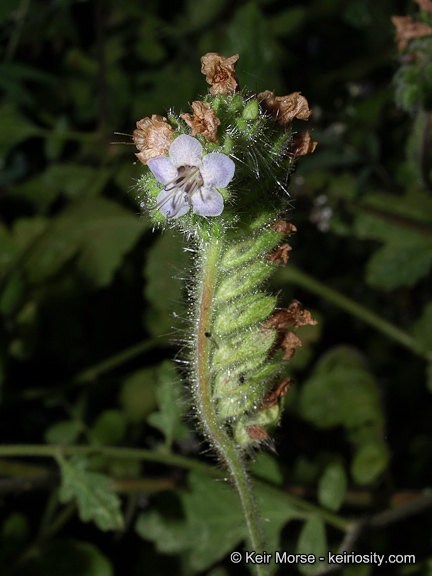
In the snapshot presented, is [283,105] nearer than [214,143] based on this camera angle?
No

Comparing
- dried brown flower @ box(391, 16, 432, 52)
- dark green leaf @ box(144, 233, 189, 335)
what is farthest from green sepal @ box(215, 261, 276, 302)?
dark green leaf @ box(144, 233, 189, 335)

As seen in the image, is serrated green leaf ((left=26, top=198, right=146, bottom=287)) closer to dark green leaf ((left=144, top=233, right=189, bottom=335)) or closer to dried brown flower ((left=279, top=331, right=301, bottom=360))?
dark green leaf ((left=144, top=233, right=189, bottom=335))

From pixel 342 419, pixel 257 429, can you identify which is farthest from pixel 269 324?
pixel 342 419

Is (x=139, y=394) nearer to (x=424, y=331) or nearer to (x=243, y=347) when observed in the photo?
(x=424, y=331)

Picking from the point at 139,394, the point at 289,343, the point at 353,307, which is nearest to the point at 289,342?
the point at 289,343

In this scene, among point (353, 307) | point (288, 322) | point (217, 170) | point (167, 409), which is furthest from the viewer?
point (353, 307)
